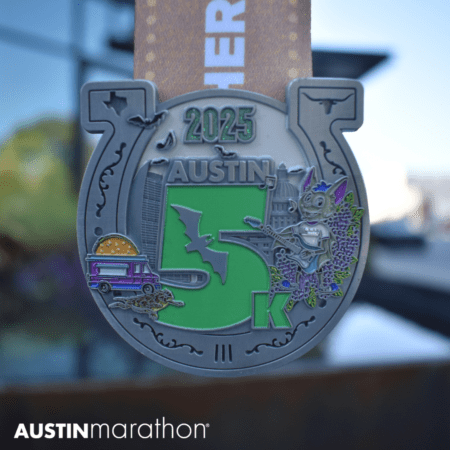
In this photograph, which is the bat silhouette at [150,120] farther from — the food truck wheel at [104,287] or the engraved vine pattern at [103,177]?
the food truck wheel at [104,287]

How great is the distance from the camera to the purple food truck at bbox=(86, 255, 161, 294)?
0.77 meters

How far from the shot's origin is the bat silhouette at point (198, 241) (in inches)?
30.3

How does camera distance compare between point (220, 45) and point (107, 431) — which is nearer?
point (220, 45)

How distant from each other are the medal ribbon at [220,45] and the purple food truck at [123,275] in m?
0.39

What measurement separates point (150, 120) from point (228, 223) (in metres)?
0.28

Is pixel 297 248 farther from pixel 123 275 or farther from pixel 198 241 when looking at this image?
pixel 123 275

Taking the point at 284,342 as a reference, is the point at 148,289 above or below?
above

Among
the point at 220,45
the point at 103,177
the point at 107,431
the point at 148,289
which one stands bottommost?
the point at 107,431

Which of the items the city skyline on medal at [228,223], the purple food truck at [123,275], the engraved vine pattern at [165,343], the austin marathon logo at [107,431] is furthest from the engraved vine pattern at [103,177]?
the austin marathon logo at [107,431]

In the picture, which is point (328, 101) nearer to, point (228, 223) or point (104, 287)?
point (228, 223)

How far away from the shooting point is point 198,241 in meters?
0.77

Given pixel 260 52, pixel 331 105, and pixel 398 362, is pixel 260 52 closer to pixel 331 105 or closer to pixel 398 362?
pixel 331 105

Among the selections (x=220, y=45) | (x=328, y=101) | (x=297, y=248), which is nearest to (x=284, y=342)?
(x=297, y=248)

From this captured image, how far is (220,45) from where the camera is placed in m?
0.80
